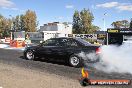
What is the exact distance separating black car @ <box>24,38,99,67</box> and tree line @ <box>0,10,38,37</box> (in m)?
73.3

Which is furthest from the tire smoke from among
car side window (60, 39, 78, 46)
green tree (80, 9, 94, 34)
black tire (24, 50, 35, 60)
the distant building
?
the distant building

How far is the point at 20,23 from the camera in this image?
91812 millimetres

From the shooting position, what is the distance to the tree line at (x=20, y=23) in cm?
8825

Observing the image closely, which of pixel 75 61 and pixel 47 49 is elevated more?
pixel 47 49

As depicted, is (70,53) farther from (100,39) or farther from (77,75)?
(100,39)

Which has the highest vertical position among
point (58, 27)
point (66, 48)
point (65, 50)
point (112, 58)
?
point (58, 27)

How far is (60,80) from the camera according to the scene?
9.60 meters

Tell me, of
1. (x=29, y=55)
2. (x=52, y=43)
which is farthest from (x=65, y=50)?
(x=29, y=55)

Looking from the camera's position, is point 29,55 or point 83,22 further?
point 83,22

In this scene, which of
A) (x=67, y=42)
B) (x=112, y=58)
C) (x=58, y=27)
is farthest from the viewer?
(x=58, y=27)

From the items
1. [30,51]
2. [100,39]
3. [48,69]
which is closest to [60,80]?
[48,69]

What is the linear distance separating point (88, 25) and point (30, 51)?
63.2 meters

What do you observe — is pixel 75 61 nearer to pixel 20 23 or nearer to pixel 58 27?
pixel 20 23

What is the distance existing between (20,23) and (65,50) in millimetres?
79817
